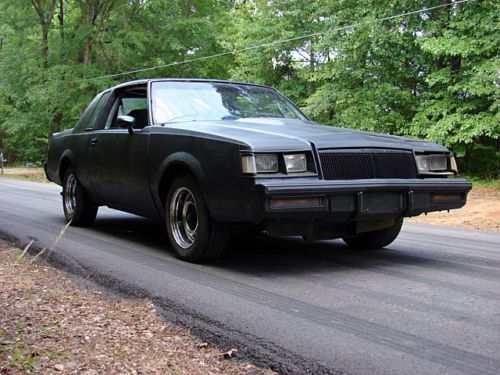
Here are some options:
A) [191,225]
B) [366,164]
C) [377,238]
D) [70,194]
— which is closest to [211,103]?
[191,225]

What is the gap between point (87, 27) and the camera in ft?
103

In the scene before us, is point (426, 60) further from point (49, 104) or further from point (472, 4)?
point (49, 104)

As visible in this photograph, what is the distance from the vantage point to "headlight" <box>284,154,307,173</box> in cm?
457

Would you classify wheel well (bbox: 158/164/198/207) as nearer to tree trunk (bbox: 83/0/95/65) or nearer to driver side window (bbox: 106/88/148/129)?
driver side window (bbox: 106/88/148/129)

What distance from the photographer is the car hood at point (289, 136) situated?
462 centimetres

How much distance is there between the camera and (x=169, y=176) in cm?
550

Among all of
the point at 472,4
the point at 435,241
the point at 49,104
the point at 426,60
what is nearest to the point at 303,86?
the point at 426,60

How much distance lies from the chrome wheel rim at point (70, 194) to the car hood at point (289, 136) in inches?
112

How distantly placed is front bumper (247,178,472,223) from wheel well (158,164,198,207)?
988 mm

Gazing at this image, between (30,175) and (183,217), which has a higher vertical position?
(183,217)

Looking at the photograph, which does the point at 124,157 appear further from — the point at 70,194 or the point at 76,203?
the point at 70,194

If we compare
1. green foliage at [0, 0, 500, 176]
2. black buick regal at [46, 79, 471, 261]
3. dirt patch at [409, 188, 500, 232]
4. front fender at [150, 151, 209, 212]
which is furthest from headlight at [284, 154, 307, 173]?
green foliage at [0, 0, 500, 176]

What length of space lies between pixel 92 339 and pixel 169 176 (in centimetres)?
256

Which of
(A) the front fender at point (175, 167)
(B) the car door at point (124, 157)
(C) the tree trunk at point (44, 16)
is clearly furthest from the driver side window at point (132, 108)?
(C) the tree trunk at point (44, 16)
